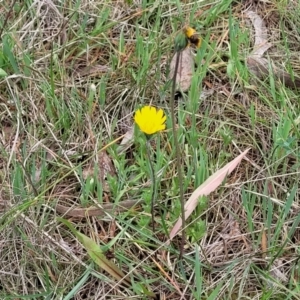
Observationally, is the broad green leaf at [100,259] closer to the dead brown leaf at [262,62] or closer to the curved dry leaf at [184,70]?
the curved dry leaf at [184,70]

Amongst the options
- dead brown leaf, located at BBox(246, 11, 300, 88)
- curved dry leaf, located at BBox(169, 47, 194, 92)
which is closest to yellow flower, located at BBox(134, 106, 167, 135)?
curved dry leaf, located at BBox(169, 47, 194, 92)

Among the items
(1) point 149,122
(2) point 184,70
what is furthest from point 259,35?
(1) point 149,122

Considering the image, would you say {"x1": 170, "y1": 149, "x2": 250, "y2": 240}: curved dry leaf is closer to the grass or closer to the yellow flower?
the grass

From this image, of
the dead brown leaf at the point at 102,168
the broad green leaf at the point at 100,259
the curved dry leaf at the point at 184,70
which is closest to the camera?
the broad green leaf at the point at 100,259

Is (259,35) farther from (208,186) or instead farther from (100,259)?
(100,259)

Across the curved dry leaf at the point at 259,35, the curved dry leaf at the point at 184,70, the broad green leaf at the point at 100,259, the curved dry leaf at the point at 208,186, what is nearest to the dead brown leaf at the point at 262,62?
the curved dry leaf at the point at 259,35

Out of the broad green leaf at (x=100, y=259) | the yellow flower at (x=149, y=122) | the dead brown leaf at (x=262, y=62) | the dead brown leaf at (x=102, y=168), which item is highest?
the yellow flower at (x=149, y=122)
